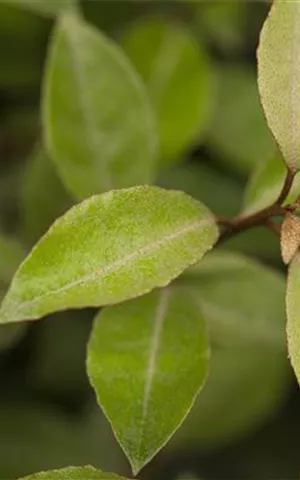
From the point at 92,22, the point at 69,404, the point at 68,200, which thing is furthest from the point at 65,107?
the point at 69,404

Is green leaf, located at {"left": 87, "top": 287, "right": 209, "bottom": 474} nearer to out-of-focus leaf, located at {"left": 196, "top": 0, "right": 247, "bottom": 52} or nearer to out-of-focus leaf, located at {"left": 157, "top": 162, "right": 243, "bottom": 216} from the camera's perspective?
out-of-focus leaf, located at {"left": 157, "top": 162, "right": 243, "bottom": 216}

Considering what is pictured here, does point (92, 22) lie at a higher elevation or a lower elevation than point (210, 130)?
higher

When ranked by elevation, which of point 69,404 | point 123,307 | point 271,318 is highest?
point 123,307

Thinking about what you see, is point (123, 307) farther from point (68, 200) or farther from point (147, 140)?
point (68, 200)

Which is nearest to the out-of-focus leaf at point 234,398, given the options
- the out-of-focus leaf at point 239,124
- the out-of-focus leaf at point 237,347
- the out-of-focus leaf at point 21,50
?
the out-of-focus leaf at point 237,347

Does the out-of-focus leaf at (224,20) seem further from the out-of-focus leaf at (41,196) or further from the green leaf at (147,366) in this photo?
the green leaf at (147,366)
